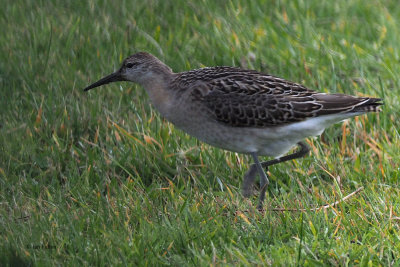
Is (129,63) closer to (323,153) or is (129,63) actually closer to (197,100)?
(197,100)

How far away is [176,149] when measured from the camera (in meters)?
6.75

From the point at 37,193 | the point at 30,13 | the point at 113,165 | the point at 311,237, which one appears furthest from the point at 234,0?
the point at 311,237

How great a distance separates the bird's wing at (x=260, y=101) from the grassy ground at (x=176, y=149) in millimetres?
506

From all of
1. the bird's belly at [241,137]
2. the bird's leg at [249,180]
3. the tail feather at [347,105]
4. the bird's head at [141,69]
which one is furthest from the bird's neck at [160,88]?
the tail feather at [347,105]

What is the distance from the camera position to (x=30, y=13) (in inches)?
360

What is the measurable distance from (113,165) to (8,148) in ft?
3.08

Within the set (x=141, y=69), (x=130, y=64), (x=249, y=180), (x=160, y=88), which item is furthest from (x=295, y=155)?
(x=130, y=64)

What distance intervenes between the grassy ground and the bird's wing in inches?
19.9

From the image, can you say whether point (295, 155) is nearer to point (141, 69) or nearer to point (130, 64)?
point (141, 69)

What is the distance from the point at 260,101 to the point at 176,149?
3.17 ft

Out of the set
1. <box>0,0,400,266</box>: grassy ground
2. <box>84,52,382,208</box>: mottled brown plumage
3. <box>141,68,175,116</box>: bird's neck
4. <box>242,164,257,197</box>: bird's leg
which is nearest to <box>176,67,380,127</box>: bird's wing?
<box>84,52,382,208</box>: mottled brown plumage

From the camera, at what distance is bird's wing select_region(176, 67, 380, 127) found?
613 cm

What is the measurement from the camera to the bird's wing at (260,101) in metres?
6.13

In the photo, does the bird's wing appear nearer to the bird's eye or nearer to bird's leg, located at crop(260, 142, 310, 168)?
bird's leg, located at crop(260, 142, 310, 168)
